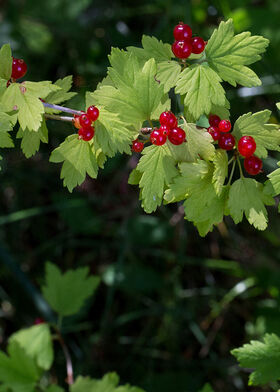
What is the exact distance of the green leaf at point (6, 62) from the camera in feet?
3.86

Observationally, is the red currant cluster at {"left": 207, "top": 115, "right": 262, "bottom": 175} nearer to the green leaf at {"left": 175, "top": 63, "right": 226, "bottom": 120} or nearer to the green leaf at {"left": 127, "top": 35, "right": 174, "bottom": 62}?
the green leaf at {"left": 175, "top": 63, "right": 226, "bottom": 120}

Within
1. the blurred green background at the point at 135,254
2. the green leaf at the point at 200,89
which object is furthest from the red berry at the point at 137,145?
the blurred green background at the point at 135,254

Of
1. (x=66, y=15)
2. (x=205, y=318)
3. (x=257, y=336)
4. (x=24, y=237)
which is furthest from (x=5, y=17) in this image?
(x=257, y=336)

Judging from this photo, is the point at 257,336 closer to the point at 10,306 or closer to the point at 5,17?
the point at 10,306

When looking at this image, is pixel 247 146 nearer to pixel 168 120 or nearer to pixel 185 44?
pixel 168 120

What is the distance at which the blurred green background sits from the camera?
2531mm

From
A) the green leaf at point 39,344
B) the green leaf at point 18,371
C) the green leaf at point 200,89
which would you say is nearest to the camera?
the green leaf at point 200,89

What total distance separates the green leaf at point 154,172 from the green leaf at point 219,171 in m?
0.11

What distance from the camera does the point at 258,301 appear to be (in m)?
2.69

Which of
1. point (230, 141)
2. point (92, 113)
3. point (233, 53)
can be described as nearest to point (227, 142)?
point (230, 141)

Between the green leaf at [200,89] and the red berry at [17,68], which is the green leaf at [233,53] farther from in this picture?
the red berry at [17,68]

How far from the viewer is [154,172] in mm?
1178

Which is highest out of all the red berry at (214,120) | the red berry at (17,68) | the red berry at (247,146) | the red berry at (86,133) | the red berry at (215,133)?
the red berry at (17,68)

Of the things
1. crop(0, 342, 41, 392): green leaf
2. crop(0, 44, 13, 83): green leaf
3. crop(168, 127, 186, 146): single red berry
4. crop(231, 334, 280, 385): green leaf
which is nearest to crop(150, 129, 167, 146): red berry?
crop(168, 127, 186, 146): single red berry
